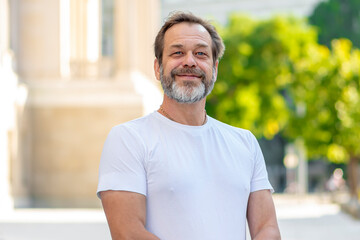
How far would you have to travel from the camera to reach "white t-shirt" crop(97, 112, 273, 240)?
3.10m

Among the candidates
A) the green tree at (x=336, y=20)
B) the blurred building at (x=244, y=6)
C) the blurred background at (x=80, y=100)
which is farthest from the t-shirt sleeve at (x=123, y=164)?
the blurred building at (x=244, y=6)

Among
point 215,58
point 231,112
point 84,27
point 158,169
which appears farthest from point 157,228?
point 231,112

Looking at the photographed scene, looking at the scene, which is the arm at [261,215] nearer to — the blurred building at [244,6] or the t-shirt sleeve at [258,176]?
the t-shirt sleeve at [258,176]

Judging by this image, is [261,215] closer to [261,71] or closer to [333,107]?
[333,107]

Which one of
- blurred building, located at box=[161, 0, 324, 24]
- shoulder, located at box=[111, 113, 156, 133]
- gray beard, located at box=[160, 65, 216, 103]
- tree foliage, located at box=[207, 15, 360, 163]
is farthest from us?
blurred building, located at box=[161, 0, 324, 24]

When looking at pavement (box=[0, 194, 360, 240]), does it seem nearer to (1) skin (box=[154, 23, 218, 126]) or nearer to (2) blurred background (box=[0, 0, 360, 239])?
(2) blurred background (box=[0, 0, 360, 239])

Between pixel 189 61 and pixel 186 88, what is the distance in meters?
0.12

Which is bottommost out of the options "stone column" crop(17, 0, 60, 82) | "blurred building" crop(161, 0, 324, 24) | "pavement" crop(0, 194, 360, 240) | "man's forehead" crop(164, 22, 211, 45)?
"pavement" crop(0, 194, 360, 240)

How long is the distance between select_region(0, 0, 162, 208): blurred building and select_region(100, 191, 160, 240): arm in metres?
22.7

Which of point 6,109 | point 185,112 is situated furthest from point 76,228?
point 185,112

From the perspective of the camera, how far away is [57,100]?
27.1 meters

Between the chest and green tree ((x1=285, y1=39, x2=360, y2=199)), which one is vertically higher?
the chest

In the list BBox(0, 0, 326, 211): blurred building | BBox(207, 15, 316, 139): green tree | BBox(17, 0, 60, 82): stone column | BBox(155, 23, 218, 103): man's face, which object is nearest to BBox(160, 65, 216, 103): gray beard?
BBox(155, 23, 218, 103): man's face

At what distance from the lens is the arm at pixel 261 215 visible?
336 centimetres
